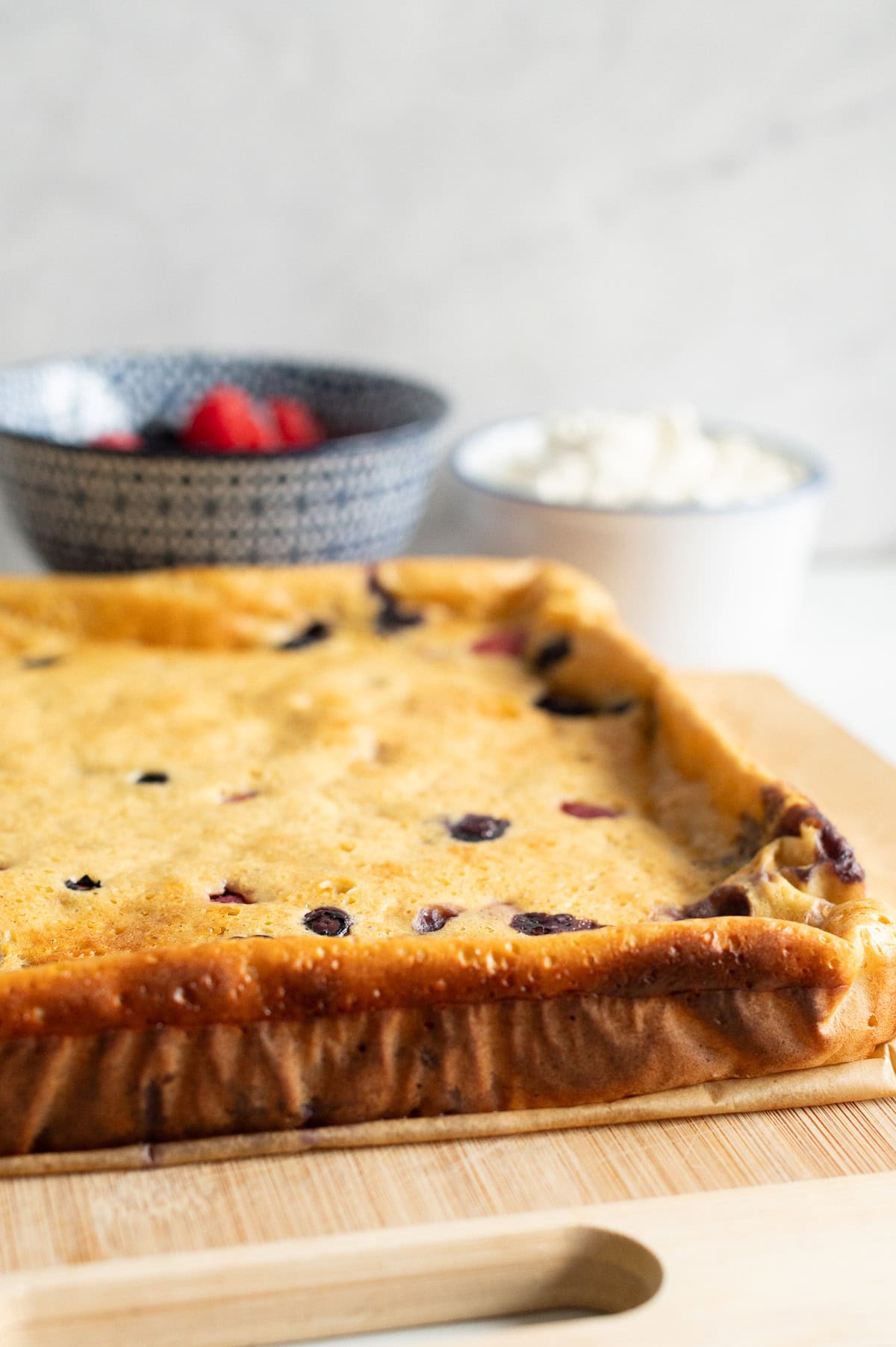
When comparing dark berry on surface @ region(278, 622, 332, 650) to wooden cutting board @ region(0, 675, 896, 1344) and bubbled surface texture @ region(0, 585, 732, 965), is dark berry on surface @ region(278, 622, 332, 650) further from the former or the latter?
wooden cutting board @ region(0, 675, 896, 1344)

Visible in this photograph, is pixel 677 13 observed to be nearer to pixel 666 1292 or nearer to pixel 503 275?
pixel 503 275

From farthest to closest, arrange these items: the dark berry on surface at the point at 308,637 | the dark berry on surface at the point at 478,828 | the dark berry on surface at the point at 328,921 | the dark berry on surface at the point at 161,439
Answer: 1. the dark berry on surface at the point at 161,439
2. the dark berry on surface at the point at 308,637
3. the dark berry on surface at the point at 478,828
4. the dark berry on surface at the point at 328,921

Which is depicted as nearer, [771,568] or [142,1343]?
[142,1343]

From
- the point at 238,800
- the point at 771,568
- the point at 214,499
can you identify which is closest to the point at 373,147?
the point at 214,499

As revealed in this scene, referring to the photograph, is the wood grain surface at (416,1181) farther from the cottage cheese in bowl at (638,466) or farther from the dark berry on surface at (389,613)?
the cottage cheese in bowl at (638,466)

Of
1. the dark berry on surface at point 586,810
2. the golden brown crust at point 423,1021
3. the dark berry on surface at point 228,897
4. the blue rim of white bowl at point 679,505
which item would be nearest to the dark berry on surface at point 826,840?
the golden brown crust at point 423,1021

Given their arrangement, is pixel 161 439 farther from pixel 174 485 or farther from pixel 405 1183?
pixel 405 1183
